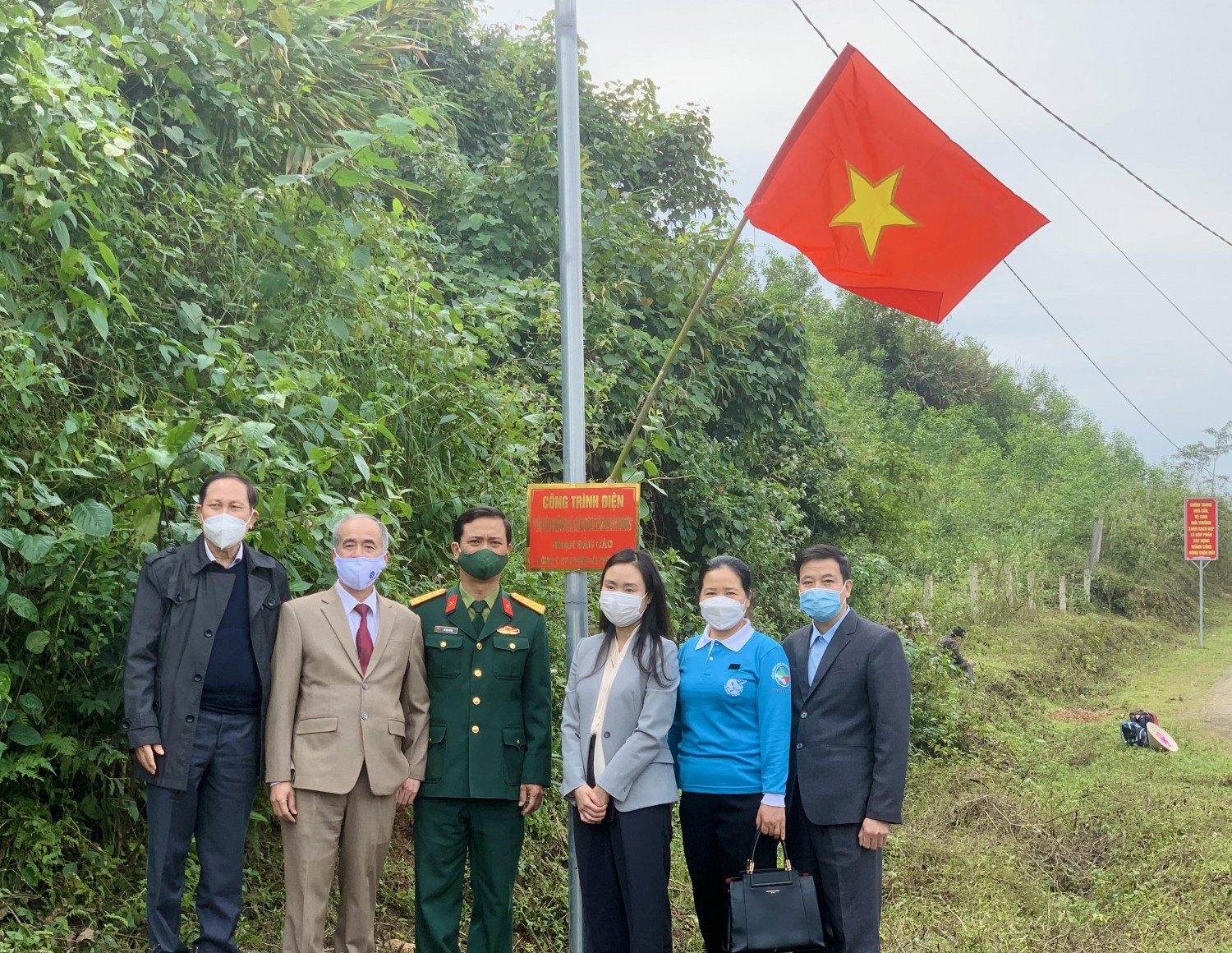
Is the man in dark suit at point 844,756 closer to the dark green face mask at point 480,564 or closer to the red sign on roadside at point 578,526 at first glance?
the red sign on roadside at point 578,526

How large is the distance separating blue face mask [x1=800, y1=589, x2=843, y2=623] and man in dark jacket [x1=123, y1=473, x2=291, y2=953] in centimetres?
180

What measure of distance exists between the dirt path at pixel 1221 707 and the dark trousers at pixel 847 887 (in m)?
8.79

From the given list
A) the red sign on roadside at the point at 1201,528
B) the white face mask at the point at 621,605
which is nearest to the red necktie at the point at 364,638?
the white face mask at the point at 621,605

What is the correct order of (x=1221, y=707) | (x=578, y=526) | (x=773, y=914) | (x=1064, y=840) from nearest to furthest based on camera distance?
(x=773, y=914) < (x=578, y=526) < (x=1064, y=840) < (x=1221, y=707)

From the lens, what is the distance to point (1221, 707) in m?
12.9

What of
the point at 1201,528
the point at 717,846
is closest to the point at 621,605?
the point at 717,846

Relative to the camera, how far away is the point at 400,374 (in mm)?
5684

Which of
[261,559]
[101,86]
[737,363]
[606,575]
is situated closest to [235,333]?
[101,86]

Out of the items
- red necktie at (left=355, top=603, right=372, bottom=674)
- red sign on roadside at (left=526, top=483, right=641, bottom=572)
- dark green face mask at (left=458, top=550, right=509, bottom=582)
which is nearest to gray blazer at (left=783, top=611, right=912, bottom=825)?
red sign on roadside at (left=526, top=483, right=641, bottom=572)

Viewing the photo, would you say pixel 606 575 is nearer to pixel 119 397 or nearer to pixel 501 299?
pixel 119 397

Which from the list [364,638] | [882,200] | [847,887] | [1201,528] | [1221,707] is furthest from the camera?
[1201,528]

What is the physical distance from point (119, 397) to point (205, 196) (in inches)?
49.5

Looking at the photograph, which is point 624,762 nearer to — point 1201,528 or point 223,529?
point 223,529

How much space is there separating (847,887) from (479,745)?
1.30 m
